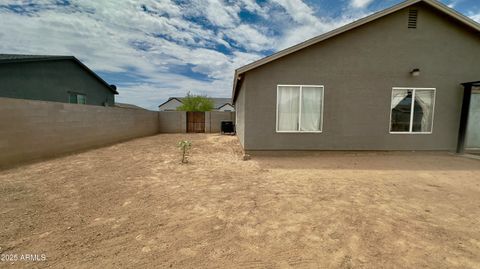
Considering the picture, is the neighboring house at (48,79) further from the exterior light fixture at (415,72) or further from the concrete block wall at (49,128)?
the exterior light fixture at (415,72)

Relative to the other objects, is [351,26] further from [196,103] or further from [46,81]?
[196,103]

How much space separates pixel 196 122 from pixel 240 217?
14.7 meters

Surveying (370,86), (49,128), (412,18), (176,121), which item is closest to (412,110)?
(370,86)

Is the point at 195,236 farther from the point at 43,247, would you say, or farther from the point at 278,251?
the point at 43,247

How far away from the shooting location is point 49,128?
624cm

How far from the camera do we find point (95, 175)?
459 centimetres

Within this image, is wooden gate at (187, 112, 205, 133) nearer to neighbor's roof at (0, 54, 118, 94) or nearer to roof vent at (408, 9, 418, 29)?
neighbor's roof at (0, 54, 118, 94)

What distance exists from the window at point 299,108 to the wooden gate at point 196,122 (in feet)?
37.1

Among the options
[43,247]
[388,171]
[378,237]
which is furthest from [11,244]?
[388,171]

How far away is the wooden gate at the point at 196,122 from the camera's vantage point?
1664 centimetres

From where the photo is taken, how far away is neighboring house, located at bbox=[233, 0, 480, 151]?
6.44 metres

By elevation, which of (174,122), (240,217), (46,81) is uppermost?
(46,81)

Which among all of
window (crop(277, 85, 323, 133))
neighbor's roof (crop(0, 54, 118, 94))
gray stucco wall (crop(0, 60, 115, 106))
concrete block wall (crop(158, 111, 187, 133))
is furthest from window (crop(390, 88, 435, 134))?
gray stucco wall (crop(0, 60, 115, 106))

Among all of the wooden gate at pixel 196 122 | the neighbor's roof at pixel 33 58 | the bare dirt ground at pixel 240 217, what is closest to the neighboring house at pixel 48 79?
the neighbor's roof at pixel 33 58
